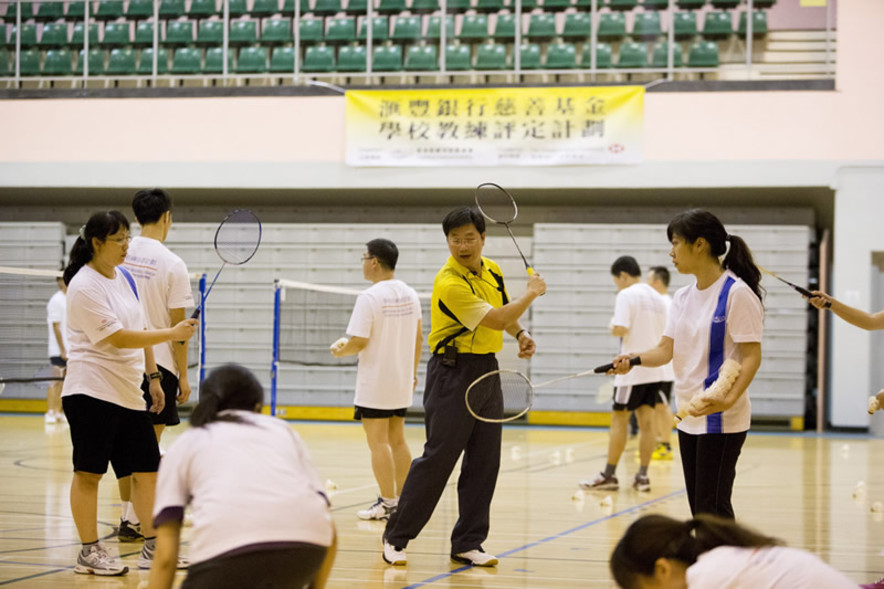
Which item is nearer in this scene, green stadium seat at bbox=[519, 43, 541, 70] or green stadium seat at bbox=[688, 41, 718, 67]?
green stadium seat at bbox=[688, 41, 718, 67]

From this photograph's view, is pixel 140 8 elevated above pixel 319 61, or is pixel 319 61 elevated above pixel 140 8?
pixel 140 8

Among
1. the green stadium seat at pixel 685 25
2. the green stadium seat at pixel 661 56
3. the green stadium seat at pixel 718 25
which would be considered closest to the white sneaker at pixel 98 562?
the green stadium seat at pixel 661 56

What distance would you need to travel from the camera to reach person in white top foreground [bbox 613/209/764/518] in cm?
437

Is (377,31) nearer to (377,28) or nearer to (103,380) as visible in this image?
(377,28)

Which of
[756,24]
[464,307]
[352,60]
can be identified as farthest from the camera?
[352,60]

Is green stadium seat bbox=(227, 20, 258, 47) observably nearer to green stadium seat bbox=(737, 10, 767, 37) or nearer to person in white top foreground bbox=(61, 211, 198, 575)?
green stadium seat bbox=(737, 10, 767, 37)

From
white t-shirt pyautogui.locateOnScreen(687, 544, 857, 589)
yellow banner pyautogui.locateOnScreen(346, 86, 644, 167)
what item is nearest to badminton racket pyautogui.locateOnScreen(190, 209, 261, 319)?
white t-shirt pyautogui.locateOnScreen(687, 544, 857, 589)

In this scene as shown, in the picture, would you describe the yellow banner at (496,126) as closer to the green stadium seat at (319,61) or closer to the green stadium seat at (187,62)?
the green stadium seat at (319,61)

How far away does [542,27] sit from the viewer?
18312 mm

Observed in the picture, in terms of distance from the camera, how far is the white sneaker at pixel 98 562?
518cm

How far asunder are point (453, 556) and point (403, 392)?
177 cm

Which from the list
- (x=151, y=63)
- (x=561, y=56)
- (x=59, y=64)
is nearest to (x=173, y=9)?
(x=151, y=63)

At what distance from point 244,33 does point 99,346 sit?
48.9 ft

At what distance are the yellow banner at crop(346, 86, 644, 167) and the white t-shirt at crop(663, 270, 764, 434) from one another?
1179 centimetres
